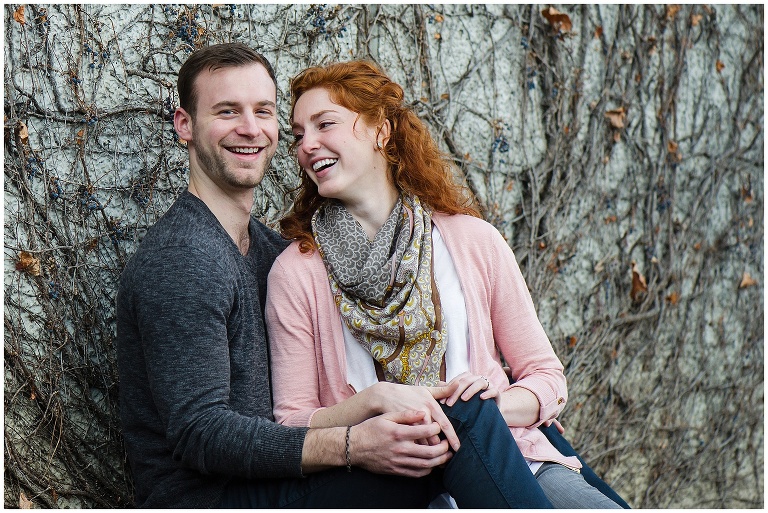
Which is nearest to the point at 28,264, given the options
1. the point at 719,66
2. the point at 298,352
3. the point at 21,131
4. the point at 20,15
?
the point at 21,131

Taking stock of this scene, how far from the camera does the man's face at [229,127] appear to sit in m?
A: 2.14

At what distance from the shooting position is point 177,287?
1.88 m

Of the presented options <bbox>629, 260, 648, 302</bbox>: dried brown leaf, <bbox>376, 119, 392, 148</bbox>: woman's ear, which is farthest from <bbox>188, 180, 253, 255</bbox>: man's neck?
<bbox>629, 260, 648, 302</bbox>: dried brown leaf

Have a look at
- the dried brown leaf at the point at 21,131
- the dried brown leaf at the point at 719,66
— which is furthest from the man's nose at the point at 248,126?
the dried brown leaf at the point at 719,66

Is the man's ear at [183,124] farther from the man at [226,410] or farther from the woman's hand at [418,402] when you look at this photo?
the woman's hand at [418,402]

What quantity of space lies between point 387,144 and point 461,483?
39.4 inches

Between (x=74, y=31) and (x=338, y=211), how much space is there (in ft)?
3.20

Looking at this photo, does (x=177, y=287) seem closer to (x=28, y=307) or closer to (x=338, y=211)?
(x=338, y=211)

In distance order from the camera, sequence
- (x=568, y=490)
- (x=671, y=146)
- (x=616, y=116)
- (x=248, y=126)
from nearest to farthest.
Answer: (x=568, y=490) < (x=248, y=126) < (x=616, y=116) < (x=671, y=146)

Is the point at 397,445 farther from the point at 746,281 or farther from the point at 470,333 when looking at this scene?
the point at 746,281

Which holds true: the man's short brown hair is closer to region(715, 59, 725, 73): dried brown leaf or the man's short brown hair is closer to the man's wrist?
the man's wrist

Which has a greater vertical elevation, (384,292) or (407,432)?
(384,292)

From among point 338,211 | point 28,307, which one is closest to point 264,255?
point 338,211

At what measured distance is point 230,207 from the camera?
220 cm
